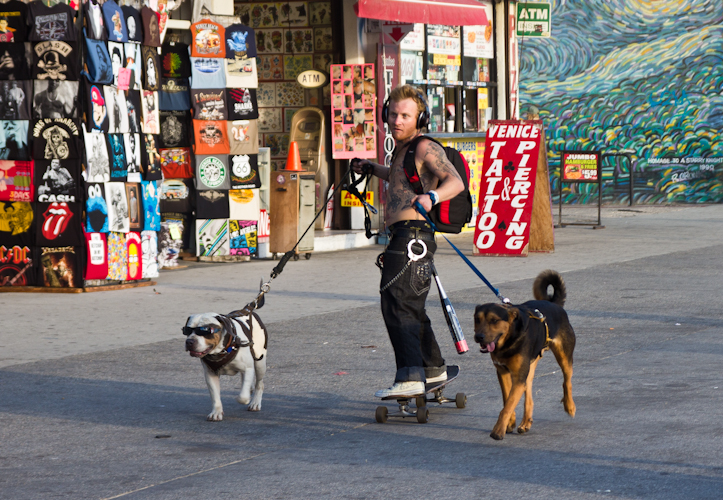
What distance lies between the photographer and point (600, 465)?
5160mm

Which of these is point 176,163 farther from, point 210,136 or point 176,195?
point 210,136

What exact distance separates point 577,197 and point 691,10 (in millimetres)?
5570

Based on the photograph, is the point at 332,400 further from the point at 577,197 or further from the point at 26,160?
the point at 577,197

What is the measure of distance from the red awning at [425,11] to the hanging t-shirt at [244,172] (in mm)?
2580

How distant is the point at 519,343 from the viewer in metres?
5.60

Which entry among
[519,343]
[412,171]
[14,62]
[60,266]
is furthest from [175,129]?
[519,343]

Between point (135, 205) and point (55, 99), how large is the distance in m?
1.52

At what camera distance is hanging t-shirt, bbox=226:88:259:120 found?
48.1 feet

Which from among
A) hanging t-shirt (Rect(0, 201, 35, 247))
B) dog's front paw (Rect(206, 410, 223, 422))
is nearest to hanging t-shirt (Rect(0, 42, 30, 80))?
hanging t-shirt (Rect(0, 201, 35, 247))

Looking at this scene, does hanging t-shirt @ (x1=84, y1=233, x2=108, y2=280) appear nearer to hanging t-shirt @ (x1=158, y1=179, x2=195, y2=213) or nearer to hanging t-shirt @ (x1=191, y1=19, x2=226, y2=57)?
hanging t-shirt @ (x1=158, y1=179, x2=195, y2=213)

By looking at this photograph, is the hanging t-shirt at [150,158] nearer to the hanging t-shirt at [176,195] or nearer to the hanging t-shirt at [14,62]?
Result: the hanging t-shirt at [14,62]

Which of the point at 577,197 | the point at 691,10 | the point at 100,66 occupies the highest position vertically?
the point at 691,10

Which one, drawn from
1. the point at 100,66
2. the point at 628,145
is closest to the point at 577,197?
the point at 628,145

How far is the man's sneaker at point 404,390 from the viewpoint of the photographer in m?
6.06
